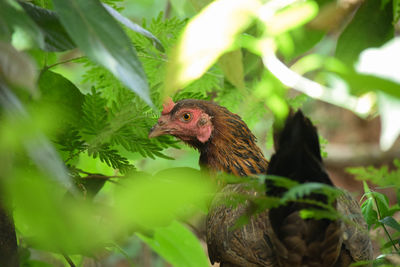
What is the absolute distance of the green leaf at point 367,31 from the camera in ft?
3.21

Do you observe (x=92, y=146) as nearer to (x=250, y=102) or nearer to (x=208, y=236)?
(x=250, y=102)

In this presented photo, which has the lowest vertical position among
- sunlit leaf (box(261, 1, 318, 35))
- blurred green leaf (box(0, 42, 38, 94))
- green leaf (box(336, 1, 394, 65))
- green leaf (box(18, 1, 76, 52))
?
green leaf (box(336, 1, 394, 65))

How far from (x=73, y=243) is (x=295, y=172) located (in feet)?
2.05

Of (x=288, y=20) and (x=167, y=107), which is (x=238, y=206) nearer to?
(x=167, y=107)

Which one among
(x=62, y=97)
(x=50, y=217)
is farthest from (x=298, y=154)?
(x=50, y=217)

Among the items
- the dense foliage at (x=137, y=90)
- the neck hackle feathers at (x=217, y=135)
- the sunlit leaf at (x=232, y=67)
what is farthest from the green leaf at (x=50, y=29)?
the neck hackle feathers at (x=217, y=135)

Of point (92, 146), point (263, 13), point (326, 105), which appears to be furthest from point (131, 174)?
point (326, 105)

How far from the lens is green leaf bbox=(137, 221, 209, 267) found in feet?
3.57

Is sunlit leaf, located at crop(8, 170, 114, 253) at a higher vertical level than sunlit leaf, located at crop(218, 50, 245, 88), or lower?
higher

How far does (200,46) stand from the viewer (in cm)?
62

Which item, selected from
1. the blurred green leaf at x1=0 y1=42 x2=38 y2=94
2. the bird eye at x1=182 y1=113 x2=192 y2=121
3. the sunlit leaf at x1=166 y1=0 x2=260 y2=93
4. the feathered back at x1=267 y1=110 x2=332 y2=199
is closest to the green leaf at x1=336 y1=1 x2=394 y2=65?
the feathered back at x1=267 y1=110 x2=332 y2=199

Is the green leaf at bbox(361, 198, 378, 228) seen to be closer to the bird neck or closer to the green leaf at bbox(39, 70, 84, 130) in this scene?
the bird neck

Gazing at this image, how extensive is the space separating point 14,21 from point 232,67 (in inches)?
15.0

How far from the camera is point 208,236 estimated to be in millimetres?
1401
